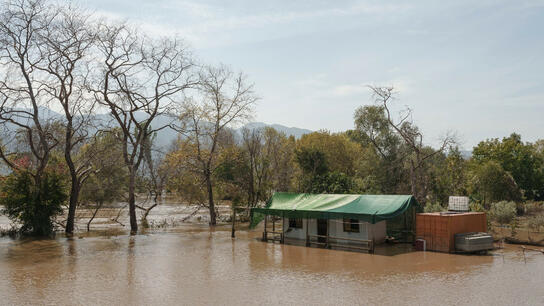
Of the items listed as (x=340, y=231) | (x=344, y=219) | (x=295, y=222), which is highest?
(x=344, y=219)

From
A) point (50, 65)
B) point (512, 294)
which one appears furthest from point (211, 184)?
point (512, 294)

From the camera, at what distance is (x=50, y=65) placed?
92.4 feet

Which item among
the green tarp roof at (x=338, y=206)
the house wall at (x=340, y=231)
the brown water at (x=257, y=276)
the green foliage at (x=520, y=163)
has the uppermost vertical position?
the green foliage at (x=520, y=163)

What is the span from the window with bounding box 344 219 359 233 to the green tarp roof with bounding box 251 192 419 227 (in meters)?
0.84

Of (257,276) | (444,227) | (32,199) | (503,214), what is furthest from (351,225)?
(32,199)

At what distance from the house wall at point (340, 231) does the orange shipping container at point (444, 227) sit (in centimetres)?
214

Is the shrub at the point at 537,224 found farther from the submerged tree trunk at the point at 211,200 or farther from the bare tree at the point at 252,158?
the submerged tree trunk at the point at 211,200

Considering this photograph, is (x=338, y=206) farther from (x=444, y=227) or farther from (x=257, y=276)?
(x=257, y=276)

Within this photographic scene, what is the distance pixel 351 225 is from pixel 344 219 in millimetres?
477

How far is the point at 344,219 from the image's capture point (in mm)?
22906

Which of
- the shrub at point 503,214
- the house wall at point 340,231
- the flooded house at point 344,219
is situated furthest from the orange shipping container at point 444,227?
the shrub at point 503,214

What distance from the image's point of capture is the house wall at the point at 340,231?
72.4 feet

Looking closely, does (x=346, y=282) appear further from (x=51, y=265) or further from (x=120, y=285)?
(x=51, y=265)

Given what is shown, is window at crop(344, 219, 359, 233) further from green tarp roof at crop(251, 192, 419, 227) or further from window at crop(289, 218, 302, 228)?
window at crop(289, 218, 302, 228)
